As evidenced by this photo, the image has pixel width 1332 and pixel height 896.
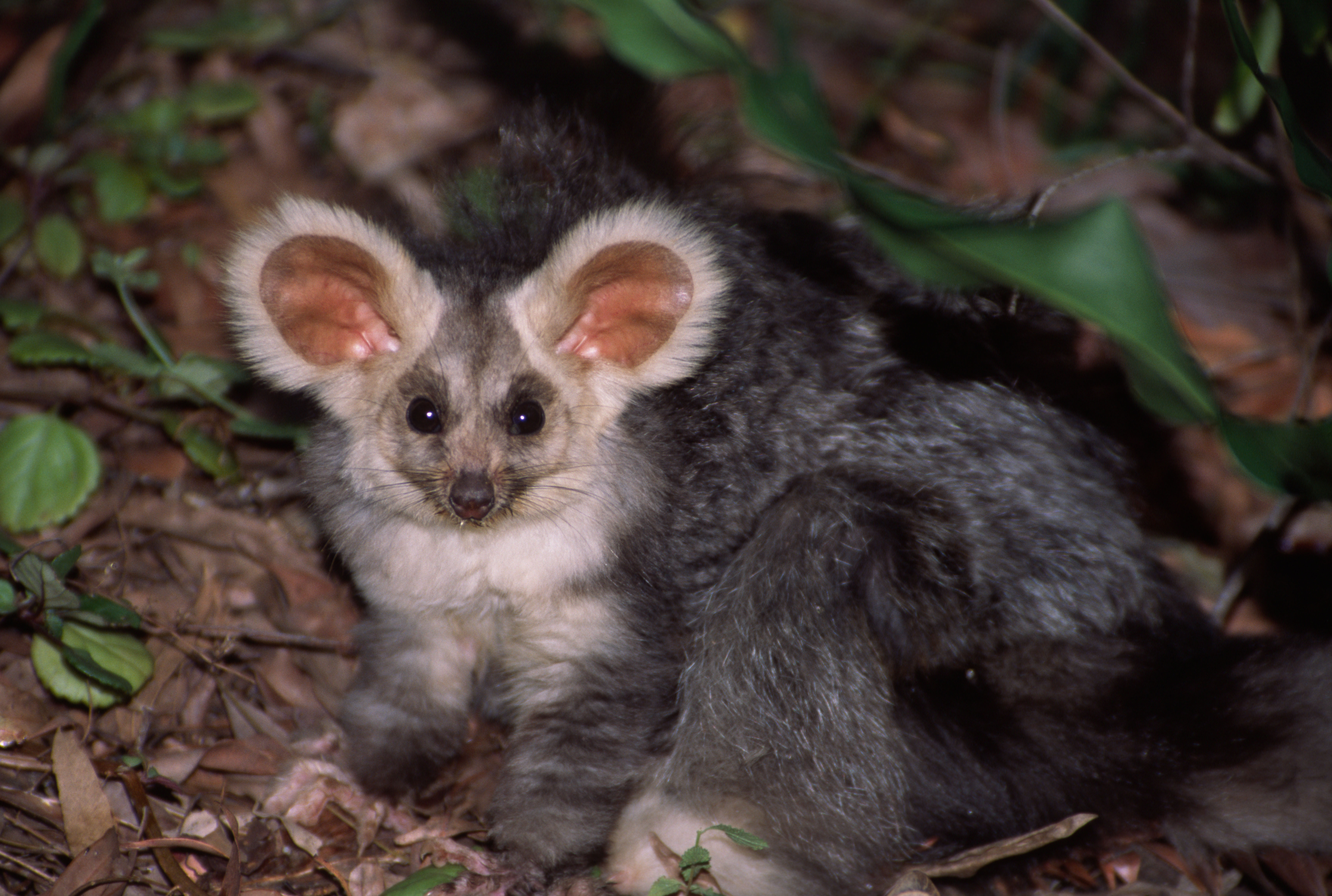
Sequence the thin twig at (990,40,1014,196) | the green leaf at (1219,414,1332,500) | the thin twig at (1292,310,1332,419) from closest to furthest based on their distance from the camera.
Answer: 1. the green leaf at (1219,414,1332,500)
2. the thin twig at (1292,310,1332,419)
3. the thin twig at (990,40,1014,196)

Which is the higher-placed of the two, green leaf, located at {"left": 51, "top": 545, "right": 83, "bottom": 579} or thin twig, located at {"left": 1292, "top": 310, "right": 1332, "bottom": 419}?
thin twig, located at {"left": 1292, "top": 310, "right": 1332, "bottom": 419}

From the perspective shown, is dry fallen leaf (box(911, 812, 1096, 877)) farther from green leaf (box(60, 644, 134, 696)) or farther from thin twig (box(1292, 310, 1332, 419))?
green leaf (box(60, 644, 134, 696))

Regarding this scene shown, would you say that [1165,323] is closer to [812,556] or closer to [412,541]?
[812,556]

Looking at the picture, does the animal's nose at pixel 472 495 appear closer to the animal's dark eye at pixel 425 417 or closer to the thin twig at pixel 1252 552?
the animal's dark eye at pixel 425 417

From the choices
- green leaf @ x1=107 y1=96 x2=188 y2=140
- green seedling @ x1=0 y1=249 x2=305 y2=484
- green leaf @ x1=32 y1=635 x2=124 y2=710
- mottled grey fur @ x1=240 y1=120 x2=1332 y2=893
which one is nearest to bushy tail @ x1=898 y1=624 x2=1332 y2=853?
mottled grey fur @ x1=240 y1=120 x2=1332 y2=893

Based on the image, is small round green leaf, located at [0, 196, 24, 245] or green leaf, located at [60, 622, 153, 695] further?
small round green leaf, located at [0, 196, 24, 245]

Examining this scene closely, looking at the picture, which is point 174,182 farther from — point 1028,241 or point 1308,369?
point 1308,369
